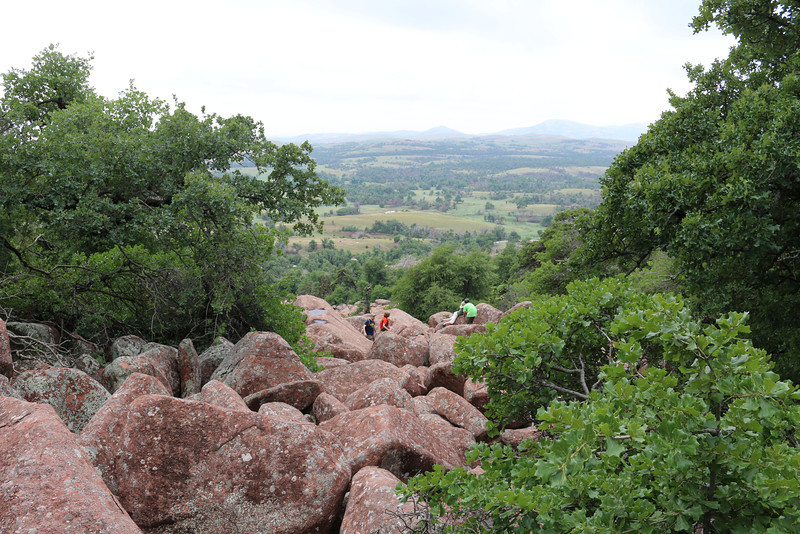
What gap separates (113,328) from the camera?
45.6 feet

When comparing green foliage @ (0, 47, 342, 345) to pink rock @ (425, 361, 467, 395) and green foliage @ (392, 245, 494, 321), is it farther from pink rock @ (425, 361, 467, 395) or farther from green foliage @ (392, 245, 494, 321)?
green foliage @ (392, 245, 494, 321)

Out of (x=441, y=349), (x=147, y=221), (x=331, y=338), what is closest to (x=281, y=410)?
(x=147, y=221)

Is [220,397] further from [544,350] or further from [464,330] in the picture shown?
[464,330]

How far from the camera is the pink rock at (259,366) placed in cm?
1095

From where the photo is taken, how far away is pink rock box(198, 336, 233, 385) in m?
12.4

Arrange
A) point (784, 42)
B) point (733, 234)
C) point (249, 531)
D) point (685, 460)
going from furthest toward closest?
point (784, 42)
point (733, 234)
point (249, 531)
point (685, 460)

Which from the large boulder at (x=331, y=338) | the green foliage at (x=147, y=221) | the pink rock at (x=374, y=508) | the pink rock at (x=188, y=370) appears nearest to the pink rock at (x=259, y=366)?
the pink rock at (x=188, y=370)

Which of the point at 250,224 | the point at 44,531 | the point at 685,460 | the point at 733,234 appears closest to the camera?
the point at 685,460

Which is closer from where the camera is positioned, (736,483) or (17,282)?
(736,483)

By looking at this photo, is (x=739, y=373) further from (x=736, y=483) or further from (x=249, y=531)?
(x=249, y=531)

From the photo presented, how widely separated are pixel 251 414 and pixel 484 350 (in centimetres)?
323

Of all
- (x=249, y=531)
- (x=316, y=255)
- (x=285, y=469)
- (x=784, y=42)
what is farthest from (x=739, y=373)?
(x=316, y=255)

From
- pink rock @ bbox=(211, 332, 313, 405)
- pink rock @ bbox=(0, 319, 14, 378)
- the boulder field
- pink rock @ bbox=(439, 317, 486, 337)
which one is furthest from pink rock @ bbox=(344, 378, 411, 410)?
pink rock @ bbox=(439, 317, 486, 337)

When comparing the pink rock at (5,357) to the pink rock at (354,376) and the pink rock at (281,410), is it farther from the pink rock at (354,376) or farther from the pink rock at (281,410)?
the pink rock at (354,376)
